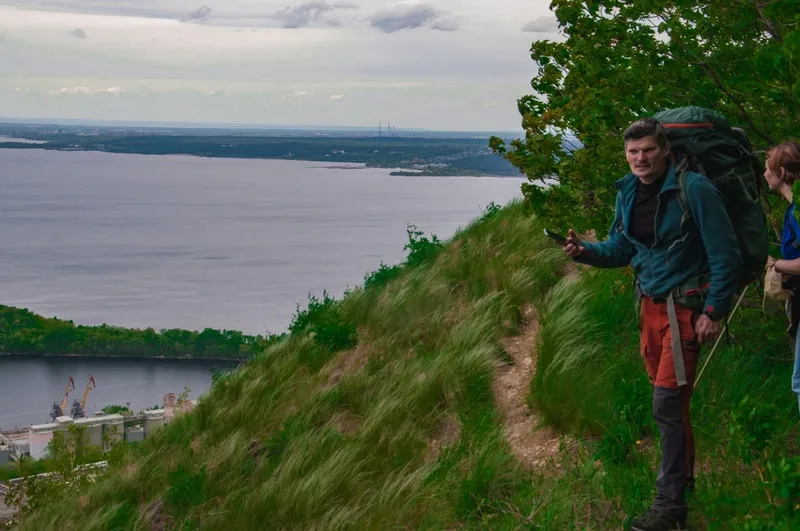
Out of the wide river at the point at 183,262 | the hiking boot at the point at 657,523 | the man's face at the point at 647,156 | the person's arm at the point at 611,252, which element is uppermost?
the man's face at the point at 647,156

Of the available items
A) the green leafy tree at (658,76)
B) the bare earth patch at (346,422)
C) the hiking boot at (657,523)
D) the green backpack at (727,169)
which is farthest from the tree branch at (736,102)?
the bare earth patch at (346,422)

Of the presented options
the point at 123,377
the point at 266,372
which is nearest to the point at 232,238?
the point at 123,377

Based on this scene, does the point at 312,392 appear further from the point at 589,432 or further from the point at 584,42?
the point at 584,42

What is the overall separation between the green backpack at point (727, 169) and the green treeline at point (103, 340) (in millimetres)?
71533

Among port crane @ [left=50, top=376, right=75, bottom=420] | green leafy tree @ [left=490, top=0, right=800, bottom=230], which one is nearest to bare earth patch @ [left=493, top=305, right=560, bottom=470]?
green leafy tree @ [left=490, top=0, right=800, bottom=230]

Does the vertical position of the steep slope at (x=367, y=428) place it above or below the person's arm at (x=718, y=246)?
below

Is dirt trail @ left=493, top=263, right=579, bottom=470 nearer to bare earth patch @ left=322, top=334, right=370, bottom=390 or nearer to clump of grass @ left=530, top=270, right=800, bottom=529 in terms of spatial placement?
clump of grass @ left=530, top=270, right=800, bottom=529

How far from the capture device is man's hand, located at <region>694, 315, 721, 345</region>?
11.3ft

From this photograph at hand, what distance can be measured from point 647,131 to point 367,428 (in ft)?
11.3

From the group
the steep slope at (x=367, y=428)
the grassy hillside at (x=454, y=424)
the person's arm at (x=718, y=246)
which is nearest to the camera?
the person's arm at (x=718, y=246)

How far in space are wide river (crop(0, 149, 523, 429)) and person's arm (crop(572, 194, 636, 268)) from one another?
137 ft

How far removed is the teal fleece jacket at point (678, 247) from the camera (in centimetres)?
342

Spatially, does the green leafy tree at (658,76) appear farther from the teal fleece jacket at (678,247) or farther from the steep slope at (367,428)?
the steep slope at (367,428)

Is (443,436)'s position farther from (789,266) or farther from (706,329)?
(789,266)
